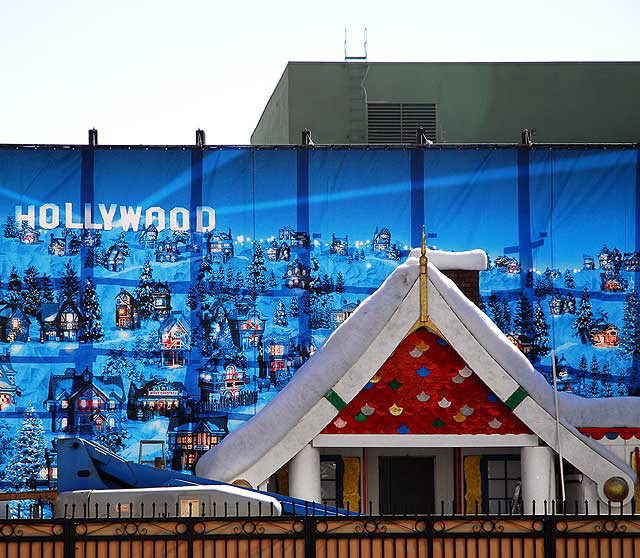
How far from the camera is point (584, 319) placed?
2484 cm

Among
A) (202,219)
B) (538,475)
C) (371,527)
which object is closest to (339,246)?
(202,219)

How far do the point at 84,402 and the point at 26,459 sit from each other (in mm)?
1471

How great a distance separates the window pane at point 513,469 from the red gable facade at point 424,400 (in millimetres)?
1554

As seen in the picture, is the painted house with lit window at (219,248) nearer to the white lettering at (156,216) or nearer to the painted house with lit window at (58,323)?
the white lettering at (156,216)

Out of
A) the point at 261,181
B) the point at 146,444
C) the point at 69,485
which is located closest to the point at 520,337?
the point at 261,181

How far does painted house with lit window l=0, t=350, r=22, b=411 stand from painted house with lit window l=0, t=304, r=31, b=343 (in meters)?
0.32

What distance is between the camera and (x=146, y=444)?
23.7 m

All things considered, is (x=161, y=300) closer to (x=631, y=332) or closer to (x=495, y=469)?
(x=631, y=332)

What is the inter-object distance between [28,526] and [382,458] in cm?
641

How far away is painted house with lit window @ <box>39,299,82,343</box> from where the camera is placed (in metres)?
24.0

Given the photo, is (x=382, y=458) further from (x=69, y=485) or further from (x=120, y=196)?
(x=120, y=196)

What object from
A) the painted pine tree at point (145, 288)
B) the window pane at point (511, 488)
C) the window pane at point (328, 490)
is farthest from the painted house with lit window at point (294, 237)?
the window pane at point (511, 488)

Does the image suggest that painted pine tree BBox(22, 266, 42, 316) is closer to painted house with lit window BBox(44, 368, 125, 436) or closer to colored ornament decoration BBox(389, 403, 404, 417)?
painted house with lit window BBox(44, 368, 125, 436)

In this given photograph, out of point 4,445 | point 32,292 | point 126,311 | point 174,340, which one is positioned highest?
point 32,292
